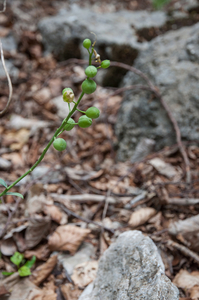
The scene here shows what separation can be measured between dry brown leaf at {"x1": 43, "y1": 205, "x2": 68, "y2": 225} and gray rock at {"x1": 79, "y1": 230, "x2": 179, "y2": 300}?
716 millimetres

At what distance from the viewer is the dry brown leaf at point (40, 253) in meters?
1.79

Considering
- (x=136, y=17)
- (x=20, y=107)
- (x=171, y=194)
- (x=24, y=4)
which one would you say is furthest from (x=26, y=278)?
(x=24, y=4)

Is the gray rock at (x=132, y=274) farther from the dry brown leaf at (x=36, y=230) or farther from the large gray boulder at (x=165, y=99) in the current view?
the large gray boulder at (x=165, y=99)

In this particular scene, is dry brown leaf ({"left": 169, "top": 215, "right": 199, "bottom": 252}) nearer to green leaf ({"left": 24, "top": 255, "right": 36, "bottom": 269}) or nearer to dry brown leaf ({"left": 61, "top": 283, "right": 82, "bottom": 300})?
dry brown leaf ({"left": 61, "top": 283, "right": 82, "bottom": 300})

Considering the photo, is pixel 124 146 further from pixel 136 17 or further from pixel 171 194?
pixel 136 17

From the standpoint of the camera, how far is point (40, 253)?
72.0 inches

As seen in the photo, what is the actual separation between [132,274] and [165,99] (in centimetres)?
208

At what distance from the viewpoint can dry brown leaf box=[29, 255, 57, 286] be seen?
166 centimetres

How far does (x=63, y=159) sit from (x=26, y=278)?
138 cm

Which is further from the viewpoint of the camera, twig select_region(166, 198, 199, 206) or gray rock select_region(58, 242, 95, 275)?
twig select_region(166, 198, 199, 206)

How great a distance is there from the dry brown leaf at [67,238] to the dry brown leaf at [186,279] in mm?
748

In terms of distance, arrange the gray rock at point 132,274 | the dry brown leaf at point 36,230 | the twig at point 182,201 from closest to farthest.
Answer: the gray rock at point 132,274 → the dry brown leaf at point 36,230 → the twig at point 182,201

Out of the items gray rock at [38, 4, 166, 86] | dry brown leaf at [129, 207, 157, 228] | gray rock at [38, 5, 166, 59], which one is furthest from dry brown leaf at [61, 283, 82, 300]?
gray rock at [38, 5, 166, 59]

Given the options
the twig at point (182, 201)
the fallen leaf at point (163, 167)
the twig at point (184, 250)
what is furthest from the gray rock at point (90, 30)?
the twig at point (184, 250)
